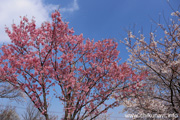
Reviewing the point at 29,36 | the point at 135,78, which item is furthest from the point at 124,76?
the point at 29,36

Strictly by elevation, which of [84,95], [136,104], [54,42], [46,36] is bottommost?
[136,104]

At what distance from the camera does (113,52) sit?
937 cm

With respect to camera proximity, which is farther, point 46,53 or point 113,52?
point 113,52

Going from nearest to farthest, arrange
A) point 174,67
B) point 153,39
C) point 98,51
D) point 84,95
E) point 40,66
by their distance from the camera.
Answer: point 174,67 → point 153,39 → point 40,66 → point 84,95 → point 98,51

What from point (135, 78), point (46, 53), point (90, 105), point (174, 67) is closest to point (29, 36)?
Result: point (46, 53)

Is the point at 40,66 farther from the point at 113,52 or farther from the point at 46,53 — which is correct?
the point at 113,52

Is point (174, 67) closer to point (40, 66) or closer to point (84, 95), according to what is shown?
point (84, 95)

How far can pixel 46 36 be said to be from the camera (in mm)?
7547

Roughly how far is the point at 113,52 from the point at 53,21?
4.18 m

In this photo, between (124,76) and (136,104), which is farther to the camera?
(124,76)

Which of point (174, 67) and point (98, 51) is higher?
point (98, 51)

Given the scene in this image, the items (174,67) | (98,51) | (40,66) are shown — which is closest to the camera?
(174,67)

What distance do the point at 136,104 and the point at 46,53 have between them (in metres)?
4.76

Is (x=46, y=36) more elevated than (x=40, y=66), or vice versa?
(x=46, y=36)
